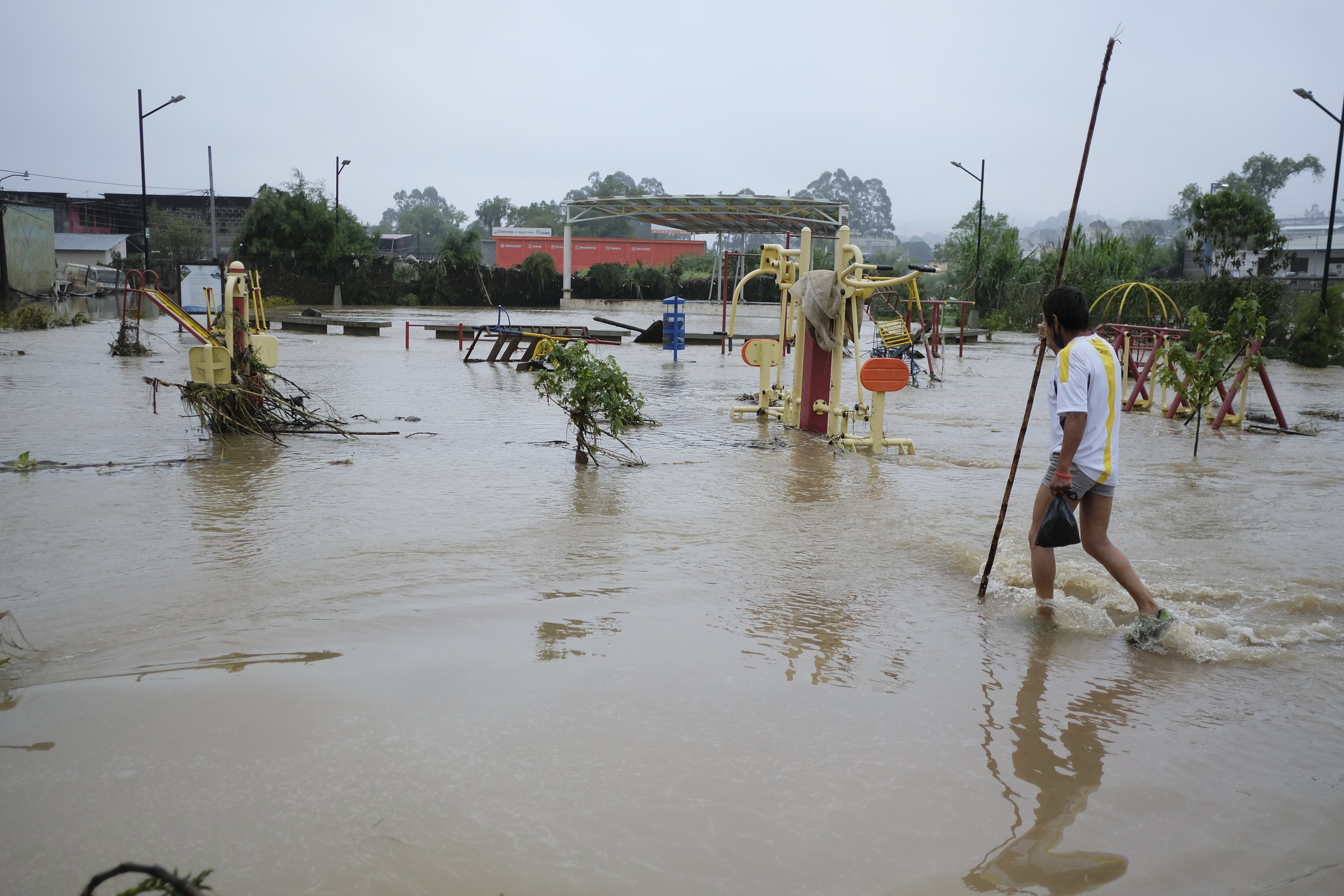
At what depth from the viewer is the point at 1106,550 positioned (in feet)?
14.5

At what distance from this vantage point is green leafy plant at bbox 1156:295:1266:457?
10898mm

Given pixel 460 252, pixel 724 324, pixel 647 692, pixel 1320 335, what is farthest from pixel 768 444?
pixel 460 252

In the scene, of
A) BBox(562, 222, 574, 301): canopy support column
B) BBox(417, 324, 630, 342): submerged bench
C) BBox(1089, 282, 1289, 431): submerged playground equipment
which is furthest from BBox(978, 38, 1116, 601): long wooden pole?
BBox(562, 222, 574, 301): canopy support column

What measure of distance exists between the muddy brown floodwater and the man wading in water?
1.03 ft

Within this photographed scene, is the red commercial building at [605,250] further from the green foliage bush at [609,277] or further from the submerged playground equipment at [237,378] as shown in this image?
the submerged playground equipment at [237,378]

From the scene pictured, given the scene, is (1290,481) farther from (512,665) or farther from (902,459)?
(512,665)

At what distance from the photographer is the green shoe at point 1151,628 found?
435 centimetres

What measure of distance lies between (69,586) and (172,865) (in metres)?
2.95

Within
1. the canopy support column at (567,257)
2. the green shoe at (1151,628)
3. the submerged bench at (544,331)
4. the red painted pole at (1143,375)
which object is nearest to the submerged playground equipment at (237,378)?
the green shoe at (1151,628)

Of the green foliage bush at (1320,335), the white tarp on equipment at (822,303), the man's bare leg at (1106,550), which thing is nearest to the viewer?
the man's bare leg at (1106,550)

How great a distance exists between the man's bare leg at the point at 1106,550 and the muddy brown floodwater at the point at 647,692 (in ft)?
0.72

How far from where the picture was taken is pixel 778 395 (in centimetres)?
1263

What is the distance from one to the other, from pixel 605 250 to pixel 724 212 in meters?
21.9

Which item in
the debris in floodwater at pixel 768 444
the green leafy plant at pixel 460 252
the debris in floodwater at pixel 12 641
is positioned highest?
the green leafy plant at pixel 460 252
